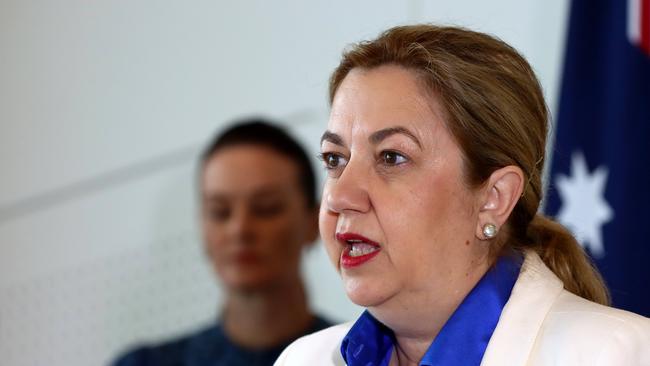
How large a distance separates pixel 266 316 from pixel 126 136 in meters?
0.95

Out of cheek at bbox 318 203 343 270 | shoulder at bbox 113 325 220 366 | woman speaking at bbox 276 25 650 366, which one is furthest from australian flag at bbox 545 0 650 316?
shoulder at bbox 113 325 220 366

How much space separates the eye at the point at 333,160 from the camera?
1.63 metres

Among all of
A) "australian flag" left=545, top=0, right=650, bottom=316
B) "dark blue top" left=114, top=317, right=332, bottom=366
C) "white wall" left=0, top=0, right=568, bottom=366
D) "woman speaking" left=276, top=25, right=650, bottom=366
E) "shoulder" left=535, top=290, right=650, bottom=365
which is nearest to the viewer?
"shoulder" left=535, top=290, right=650, bottom=365

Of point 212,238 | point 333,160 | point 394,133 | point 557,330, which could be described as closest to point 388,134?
point 394,133

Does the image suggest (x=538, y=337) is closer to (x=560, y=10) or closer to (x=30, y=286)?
(x=560, y=10)

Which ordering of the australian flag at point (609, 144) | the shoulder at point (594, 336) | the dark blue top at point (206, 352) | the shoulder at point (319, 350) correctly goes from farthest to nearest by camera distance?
1. the dark blue top at point (206, 352)
2. the australian flag at point (609, 144)
3. the shoulder at point (319, 350)
4. the shoulder at point (594, 336)

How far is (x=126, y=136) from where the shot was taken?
3660 mm

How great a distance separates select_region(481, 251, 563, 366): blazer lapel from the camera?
149 centimetres

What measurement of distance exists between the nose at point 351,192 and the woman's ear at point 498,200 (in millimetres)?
184

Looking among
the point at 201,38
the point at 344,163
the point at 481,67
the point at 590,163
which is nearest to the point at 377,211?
the point at 344,163

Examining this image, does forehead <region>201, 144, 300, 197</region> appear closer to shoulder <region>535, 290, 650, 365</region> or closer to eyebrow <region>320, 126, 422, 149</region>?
eyebrow <region>320, 126, 422, 149</region>

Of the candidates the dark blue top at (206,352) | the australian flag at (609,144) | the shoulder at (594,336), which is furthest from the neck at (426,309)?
the dark blue top at (206,352)

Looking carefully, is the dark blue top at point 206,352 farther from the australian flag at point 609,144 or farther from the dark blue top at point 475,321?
the dark blue top at point 475,321

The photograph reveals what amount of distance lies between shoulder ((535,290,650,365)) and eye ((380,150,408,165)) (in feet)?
0.98
